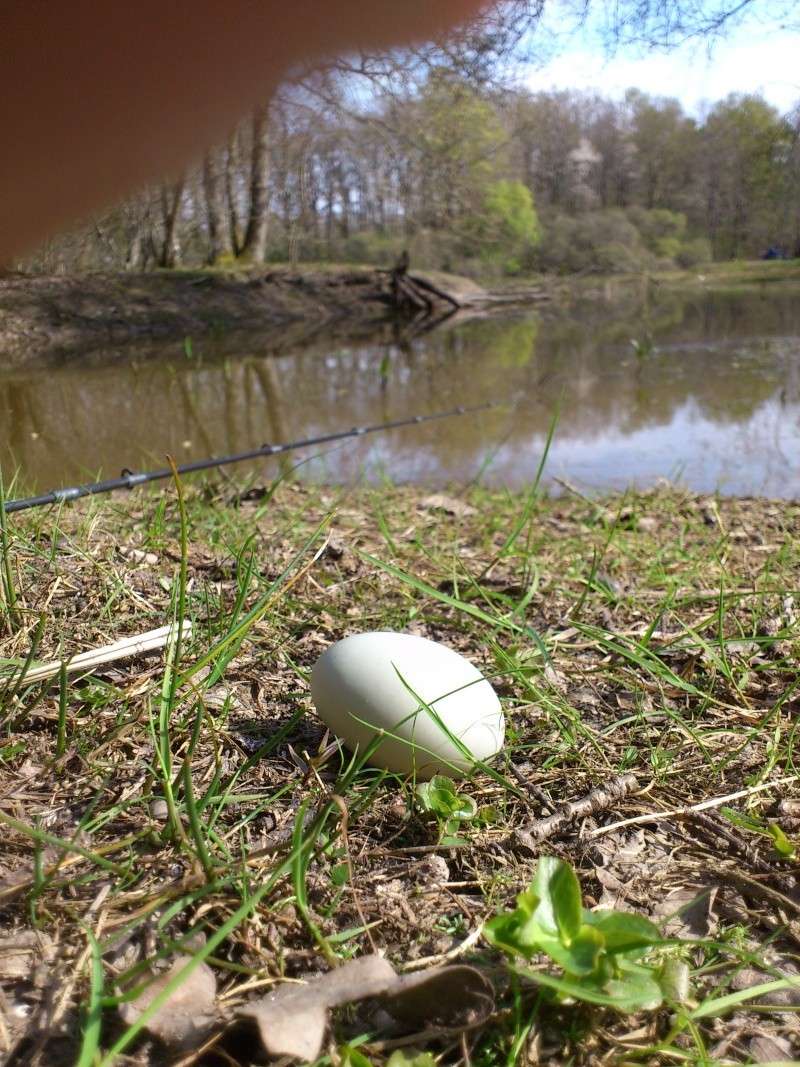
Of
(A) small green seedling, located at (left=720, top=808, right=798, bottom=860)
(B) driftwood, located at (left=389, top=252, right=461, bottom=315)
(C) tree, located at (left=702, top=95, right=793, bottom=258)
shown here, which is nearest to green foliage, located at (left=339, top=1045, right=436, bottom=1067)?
(A) small green seedling, located at (left=720, top=808, right=798, bottom=860)

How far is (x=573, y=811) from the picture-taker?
79cm

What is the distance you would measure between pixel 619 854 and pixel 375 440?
2834 mm

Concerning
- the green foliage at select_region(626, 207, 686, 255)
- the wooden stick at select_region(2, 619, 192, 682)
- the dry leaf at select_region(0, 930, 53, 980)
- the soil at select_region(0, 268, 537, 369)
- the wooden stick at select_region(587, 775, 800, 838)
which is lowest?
the wooden stick at select_region(587, 775, 800, 838)

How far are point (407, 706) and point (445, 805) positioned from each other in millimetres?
116

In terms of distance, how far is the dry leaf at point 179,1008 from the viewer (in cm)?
52

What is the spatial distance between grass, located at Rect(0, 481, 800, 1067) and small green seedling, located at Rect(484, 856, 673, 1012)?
0.03 metres

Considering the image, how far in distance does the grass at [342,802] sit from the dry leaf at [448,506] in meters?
0.73

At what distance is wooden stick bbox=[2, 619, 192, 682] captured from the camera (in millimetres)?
853

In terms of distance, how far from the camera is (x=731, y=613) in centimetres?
124

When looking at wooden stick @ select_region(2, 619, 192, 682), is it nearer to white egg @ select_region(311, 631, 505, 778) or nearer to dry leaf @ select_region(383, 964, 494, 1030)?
white egg @ select_region(311, 631, 505, 778)

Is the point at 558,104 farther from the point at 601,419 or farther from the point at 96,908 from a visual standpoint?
the point at 96,908

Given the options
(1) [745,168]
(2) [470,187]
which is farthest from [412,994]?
(2) [470,187]

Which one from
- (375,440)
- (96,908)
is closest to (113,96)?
(96,908)

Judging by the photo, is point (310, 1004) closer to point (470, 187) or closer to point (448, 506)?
point (448, 506)
